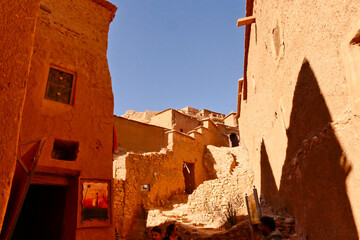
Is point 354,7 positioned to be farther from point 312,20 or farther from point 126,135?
point 126,135

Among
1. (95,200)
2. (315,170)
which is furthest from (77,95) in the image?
(315,170)

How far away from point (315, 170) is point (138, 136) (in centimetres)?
1417

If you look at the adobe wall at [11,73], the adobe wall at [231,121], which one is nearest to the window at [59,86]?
the adobe wall at [11,73]

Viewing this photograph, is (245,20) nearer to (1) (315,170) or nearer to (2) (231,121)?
(1) (315,170)

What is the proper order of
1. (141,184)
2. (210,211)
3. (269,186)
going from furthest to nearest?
(141,184) → (210,211) → (269,186)

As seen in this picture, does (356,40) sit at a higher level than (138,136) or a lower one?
lower

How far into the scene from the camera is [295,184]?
535 cm

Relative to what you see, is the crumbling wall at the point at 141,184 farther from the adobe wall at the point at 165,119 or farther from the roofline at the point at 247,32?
the adobe wall at the point at 165,119

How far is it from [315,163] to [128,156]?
9699 millimetres

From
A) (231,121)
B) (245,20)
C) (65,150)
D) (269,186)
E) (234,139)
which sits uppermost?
(231,121)

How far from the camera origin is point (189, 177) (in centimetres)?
1714

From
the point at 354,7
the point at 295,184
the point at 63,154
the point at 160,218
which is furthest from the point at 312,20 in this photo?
the point at 160,218

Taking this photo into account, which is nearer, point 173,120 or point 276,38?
point 276,38

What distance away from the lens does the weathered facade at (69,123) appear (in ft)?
17.4
